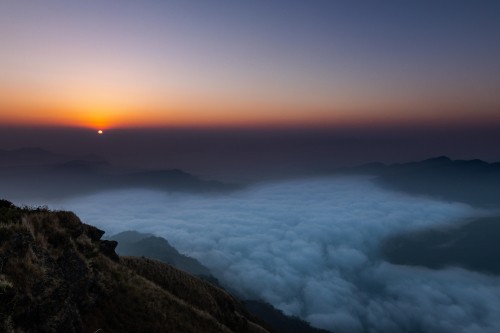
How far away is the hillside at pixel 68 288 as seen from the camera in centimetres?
1384

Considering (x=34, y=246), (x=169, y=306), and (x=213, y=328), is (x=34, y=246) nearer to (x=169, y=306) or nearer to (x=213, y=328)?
(x=169, y=306)

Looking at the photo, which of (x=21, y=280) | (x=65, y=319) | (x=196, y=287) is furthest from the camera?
(x=196, y=287)

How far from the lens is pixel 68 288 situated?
1669 cm

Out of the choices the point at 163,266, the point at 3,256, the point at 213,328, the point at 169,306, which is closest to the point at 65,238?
the point at 3,256

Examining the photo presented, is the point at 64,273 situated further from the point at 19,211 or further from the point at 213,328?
the point at 213,328

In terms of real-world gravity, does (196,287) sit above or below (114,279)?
below

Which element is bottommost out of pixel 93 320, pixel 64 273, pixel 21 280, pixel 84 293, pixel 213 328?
pixel 213 328

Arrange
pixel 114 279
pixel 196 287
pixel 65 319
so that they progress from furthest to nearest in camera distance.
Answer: pixel 196 287 < pixel 114 279 < pixel 65 319

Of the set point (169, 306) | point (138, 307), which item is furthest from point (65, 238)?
point (169, 306)

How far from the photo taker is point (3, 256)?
14508 mm

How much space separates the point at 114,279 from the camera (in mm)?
22016

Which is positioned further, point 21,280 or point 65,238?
point 65,238

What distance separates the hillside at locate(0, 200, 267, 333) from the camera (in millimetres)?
13844

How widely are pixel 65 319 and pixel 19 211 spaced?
9.45 meters
